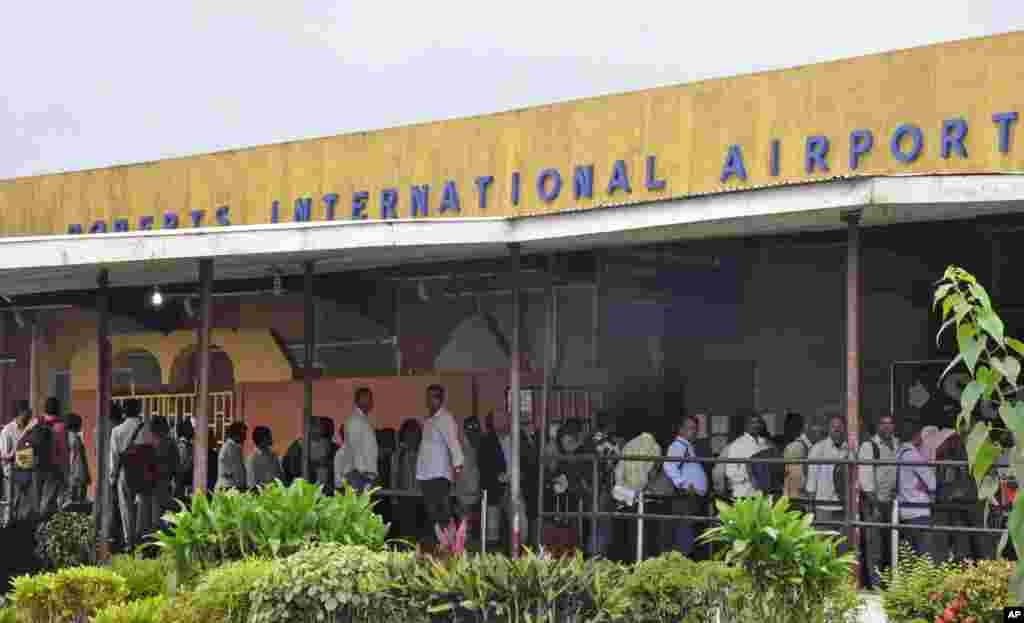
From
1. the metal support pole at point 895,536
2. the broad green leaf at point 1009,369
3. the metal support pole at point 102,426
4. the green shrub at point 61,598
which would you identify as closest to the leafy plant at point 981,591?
the metal support pole at point 895,536

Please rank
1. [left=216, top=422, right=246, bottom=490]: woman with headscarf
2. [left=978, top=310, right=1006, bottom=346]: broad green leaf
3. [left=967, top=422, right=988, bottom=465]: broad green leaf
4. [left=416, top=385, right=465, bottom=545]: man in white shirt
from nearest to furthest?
1. [left=967, top=422, right=988, bottom=465]: broad green leaf
2. [left=978, top=310, right=1006, bottom=346]: broad green leaf
3. [left=416, top=385, right=465, bottom=545]: man in white shirt
4. [left=216, top=422, right=246, bottom=490]: woman with headscarf

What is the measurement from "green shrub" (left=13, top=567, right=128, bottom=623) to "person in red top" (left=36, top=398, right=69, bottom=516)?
6.47 metres

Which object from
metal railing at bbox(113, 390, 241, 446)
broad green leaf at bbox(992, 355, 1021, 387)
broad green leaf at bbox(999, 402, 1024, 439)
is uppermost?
broad green leaf at bbox(992, 355, 1021, 387)

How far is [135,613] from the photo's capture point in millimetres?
10852

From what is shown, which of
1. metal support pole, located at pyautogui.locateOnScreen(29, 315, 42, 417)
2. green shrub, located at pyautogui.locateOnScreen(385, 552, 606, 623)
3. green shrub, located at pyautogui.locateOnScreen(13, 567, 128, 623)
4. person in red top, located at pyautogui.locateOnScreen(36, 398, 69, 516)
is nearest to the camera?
green shrub, located at pyautogui.locateOnScreen(385, 552, 606, 623)

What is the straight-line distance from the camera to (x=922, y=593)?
1084cm

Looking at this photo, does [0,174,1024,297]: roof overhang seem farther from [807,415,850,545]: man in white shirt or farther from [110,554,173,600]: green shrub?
[110,554,173,600]: green shrub

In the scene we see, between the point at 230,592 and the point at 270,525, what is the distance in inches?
49.6

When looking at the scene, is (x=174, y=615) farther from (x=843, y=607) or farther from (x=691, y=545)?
(x=691, y=545)

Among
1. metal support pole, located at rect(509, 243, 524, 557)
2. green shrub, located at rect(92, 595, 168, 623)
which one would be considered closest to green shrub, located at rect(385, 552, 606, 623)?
green shrub, located at rect(92, 595, 168, 623)

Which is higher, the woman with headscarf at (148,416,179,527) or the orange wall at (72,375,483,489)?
the orange wall at (72,375,483,489)

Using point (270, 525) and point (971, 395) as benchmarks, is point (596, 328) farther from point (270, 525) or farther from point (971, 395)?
point (971, 395)

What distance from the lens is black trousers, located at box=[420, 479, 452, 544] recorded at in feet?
54.6

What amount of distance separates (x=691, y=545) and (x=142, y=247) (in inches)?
224
